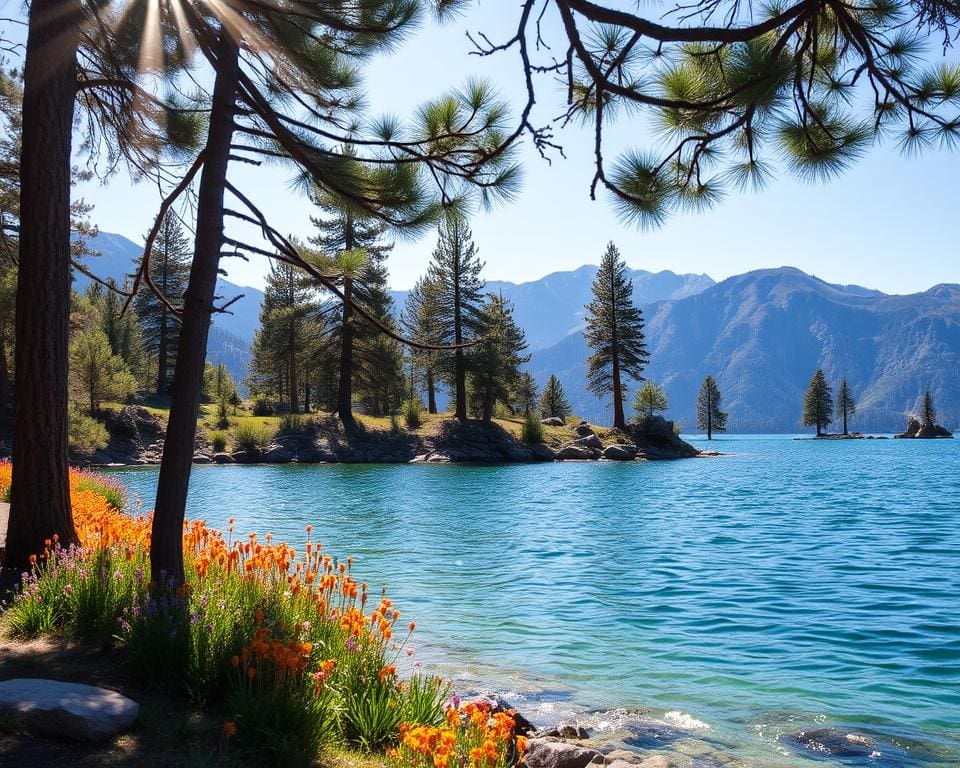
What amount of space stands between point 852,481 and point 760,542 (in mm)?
20697

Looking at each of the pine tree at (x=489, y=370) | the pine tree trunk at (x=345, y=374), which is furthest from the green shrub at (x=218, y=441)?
the pine tree at (x=489, y=370)

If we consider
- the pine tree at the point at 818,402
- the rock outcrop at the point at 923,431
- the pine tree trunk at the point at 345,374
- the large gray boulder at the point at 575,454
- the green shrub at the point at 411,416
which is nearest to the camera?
the pine tree trunk at the point at 345,374

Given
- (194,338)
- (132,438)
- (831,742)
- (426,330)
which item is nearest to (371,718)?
(194,338)

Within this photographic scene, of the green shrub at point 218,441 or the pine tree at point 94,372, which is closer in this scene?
the pine tree at point 94,372

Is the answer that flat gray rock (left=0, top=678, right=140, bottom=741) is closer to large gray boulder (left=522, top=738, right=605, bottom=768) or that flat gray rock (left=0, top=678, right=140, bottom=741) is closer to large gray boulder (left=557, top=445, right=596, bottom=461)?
large gray boulder (left=522, top=738, right=605, bottom=768)

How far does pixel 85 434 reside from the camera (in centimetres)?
3506

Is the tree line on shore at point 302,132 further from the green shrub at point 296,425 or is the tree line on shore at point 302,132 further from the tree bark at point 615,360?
the tree bark at point 615,360

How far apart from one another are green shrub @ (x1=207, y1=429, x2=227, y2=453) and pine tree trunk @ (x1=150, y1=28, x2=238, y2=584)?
40.5m

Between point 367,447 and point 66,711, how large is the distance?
137 feet

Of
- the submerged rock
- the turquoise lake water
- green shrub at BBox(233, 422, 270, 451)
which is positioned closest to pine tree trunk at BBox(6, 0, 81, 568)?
the turquoise lake water

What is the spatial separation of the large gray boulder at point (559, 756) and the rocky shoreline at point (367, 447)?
3808cm

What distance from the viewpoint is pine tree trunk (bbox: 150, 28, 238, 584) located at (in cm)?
600

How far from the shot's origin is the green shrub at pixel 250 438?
43938 millimetres

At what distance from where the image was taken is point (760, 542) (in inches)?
651
